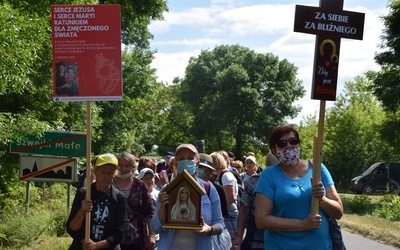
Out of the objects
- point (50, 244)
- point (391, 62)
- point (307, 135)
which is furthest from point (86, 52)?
point (307, 135)

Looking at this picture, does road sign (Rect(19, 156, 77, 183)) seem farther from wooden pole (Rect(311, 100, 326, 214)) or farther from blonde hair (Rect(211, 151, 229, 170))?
wooden pole (Rect(311, 100, 326, 214))

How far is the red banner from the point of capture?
6566mm

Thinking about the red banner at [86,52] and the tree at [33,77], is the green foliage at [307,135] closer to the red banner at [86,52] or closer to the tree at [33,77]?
the tree at [33,77]

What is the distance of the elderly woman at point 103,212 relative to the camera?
6.10 m

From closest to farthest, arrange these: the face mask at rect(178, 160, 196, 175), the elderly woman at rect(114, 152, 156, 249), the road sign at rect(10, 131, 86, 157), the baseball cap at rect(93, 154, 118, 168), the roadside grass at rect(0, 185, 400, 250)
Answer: the face mask at rect(178, 160, 196, 175) → the baseball cap at rect(93, 154, 118, 168) → the elderly woman at rect(114, 152, 156, 249) → the road sign at rect(10, 131, 86, 157) → the roadside grass at rect(0, 185, 400, 250)

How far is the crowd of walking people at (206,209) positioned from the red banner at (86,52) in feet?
2.46

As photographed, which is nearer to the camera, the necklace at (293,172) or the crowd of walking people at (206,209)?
the crowd of walking people at (206,209)

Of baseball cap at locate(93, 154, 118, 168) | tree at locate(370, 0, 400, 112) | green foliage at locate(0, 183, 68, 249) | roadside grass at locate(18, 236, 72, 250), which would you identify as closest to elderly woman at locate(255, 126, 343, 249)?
baseball cap at locate(93, 154, 118, 168)

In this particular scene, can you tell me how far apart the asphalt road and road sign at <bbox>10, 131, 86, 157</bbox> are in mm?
6361

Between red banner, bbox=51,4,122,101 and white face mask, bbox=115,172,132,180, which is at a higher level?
red banner, bbox=51,4,122,101

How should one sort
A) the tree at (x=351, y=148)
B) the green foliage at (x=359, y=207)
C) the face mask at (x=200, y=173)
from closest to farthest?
the face mask at (x=200, y=173) < the green foliage at (x=359, y=207) < the tree at (x=351, y=148)

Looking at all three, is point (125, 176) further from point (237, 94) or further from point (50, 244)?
point (237, 94)

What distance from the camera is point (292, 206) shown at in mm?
4930

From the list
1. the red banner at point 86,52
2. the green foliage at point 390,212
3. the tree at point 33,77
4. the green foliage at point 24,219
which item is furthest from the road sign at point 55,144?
the green foliage at point 390,212
